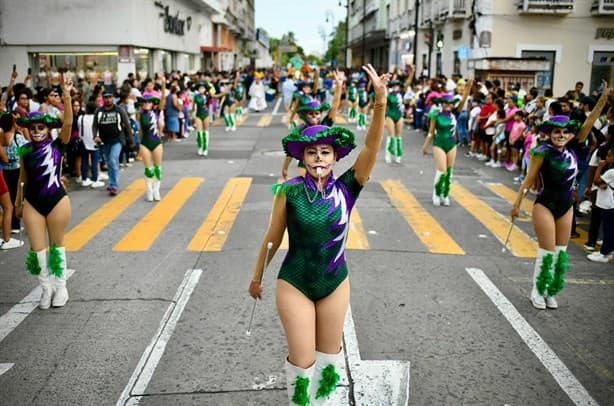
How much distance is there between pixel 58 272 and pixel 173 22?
31.6 meters

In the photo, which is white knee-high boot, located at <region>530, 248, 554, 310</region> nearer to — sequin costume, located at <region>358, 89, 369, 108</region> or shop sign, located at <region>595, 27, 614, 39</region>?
sequin costume, located at <region>358, 89, 369, 108</region>

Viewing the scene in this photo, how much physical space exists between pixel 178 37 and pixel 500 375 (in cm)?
3609

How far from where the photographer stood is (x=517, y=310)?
688cm

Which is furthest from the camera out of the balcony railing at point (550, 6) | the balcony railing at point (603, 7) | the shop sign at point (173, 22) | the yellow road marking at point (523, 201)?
the shop sign at point (173, 22)

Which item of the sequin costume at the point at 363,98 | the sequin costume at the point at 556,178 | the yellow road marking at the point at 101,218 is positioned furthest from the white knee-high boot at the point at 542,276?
the sequin costume at the point at 363,98

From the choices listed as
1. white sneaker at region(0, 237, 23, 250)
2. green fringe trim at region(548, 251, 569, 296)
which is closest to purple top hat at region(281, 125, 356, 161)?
green fringe trim at region(548, 251, 569, 296)

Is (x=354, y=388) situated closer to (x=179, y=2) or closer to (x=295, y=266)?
(x=295, y=266)

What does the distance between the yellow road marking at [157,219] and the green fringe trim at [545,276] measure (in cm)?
532

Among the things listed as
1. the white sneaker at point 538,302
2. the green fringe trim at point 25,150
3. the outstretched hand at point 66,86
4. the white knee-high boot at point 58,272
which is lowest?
the white sneaker at point 538,302

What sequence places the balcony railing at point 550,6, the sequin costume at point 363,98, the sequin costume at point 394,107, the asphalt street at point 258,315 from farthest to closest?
the balcony railing at point 550,6
the sequin costume at point 363,98
the sequin costume at point 394,107
the asphalt street at point 258,315

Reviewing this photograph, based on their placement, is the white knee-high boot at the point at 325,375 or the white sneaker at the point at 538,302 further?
the white sneaker at the point at 538,302

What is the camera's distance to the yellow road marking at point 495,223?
9375mm

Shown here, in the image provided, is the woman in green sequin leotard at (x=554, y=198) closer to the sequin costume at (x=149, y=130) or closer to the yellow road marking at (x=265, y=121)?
the sequin costume at (x=149, y=130)

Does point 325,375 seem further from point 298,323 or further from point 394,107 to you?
point 394,107
